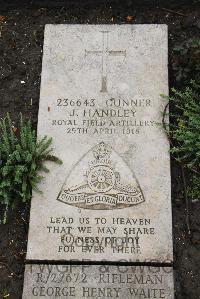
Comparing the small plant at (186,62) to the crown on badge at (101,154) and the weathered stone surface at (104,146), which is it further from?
the crown on badge at (101,154)

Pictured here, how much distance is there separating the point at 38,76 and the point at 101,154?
123 centimetres

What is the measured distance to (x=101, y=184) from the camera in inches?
185

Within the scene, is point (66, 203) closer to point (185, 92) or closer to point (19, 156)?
point (19, 156)

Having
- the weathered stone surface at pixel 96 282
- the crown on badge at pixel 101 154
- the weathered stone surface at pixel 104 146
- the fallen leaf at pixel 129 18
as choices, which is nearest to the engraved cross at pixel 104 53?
the weathered stone surface at pixel 104 146

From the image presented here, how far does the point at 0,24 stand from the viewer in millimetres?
5668

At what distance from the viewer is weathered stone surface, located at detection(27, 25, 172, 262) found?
14.9ft

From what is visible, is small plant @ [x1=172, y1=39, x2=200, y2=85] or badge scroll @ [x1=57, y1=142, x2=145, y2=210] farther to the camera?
small plant @ [x1=172, y1=39, x2=200, y2=85]

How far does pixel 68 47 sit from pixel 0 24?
97 centimetres

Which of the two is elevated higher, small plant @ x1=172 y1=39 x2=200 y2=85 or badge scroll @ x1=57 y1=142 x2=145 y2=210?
small plant @ x1=172 y1=39 x2=200 y2=85

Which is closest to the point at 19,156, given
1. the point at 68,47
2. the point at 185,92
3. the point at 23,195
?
the point at 23,195

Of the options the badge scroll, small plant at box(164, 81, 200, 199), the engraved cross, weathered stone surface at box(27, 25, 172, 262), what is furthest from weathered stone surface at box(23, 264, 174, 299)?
the engraved cross

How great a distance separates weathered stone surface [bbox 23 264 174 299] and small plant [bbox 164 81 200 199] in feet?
3.02

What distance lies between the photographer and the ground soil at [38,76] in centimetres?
458

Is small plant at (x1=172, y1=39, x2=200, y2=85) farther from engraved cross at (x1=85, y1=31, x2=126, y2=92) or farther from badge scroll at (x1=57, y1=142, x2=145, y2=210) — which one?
badge scroll at (x1=57, y1=142, x2=145, y2=210)
